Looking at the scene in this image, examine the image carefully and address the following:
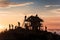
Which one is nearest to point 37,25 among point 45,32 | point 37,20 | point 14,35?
point 37,20

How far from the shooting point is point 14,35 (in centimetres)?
5238

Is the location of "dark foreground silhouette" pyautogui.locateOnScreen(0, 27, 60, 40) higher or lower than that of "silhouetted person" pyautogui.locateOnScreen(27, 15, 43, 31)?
lower

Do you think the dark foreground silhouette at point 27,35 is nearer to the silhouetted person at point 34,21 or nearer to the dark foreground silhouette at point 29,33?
the dark foreground silhouette at point 29,33

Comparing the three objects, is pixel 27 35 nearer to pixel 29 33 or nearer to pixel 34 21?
pixel 29 33

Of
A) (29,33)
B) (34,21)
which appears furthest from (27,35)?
(34,21)

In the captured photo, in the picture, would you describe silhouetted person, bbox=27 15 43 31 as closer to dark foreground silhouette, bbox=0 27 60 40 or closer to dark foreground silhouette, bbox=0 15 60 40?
dark foreground silhouette, bbox=0 15 60 40

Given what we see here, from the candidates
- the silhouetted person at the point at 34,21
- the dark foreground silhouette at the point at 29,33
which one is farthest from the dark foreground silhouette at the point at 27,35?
the silhouetted person at the point at 34,21

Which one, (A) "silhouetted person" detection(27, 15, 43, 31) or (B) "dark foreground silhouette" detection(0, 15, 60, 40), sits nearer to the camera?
(B) "dark foreground silhouette" detection(0, 15, 60, 40)

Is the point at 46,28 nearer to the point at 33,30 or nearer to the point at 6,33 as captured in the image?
the point at 33,30

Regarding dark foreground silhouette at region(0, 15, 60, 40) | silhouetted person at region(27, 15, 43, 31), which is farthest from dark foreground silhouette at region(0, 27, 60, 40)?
silhouetted person at region(27, 15, 43, 31)

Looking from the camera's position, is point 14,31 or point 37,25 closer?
point 14,31

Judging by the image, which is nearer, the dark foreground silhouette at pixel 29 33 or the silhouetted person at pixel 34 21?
the dark foreground silhouette at pixel 29 33

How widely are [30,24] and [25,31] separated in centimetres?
552

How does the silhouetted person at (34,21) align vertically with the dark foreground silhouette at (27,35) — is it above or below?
above
